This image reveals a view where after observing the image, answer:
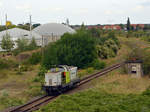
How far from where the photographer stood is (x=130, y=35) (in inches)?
4402

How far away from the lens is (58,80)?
960 inches

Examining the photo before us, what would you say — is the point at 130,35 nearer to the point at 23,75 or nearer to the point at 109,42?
the point at 109,42

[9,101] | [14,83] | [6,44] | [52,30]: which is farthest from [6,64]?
[52,30]

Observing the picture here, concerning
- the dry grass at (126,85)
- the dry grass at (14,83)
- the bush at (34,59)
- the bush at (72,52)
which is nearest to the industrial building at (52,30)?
the bush at (34,59)

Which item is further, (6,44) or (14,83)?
(6,44)

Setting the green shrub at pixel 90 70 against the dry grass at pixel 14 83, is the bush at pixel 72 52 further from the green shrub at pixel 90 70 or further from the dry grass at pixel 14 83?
the dry grass at pixel 14 83

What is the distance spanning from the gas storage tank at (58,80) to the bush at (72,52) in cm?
1349

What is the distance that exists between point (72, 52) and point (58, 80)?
653 inches

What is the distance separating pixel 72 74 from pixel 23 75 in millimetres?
14658

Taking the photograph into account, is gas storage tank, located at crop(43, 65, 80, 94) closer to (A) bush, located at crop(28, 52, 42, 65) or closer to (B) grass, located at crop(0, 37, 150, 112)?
(B) grass, located at crop(0, 37, 150, 112)

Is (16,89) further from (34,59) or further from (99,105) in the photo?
(34,59)

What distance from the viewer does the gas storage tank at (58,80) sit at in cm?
2420

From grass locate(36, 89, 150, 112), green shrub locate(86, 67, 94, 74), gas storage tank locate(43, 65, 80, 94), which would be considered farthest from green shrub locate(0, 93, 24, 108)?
green shrub locate(86, 67, 94, 74)

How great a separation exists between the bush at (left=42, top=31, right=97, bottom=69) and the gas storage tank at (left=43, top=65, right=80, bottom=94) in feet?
44.3
